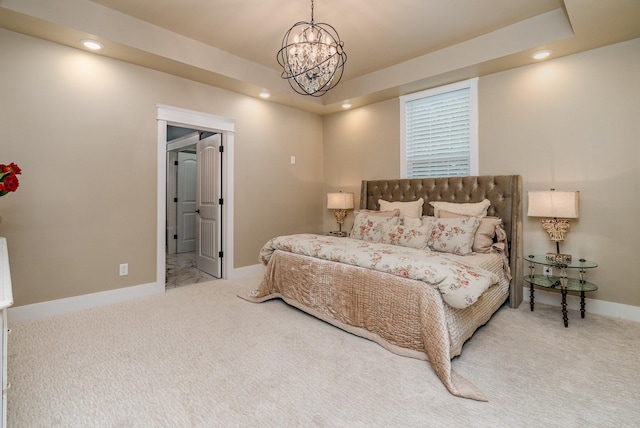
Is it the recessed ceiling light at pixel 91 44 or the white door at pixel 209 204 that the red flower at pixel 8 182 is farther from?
the white door at pixel 209 204

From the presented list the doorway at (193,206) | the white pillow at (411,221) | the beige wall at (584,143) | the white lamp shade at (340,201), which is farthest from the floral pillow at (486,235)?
the doorway at (193,206)

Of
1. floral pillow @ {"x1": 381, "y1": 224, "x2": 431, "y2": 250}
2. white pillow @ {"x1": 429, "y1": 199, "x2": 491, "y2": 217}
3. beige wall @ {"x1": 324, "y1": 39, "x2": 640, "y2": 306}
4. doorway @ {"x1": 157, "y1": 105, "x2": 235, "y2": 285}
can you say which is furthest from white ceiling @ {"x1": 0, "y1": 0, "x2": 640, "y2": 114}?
floral pillow @ {"x1": 381, "y1": 224, "x2": 431, "y2": 250}

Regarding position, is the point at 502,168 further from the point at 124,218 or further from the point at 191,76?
the point at 124,218

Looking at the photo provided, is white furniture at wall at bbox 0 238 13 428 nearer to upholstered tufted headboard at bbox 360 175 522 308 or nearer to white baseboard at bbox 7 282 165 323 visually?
white baseboard at bbox 7 282 165 323

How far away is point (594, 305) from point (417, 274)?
2.17 m

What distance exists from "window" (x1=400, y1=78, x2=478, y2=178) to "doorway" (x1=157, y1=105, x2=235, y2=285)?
7.97 feet

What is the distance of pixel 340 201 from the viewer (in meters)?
4.71

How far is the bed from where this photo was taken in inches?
80.3

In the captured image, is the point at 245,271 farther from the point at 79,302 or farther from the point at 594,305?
the point at 594,305

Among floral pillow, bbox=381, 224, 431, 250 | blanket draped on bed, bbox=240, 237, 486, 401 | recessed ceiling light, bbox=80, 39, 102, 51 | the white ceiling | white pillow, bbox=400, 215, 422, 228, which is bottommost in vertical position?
blanket draped on bed, bbox=240, 237, 486, 401

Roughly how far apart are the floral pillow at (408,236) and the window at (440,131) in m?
1.17

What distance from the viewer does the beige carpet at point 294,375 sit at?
5.23ft

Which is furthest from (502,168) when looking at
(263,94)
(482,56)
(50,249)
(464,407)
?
(50,249)

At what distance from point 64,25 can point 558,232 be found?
4774mm
